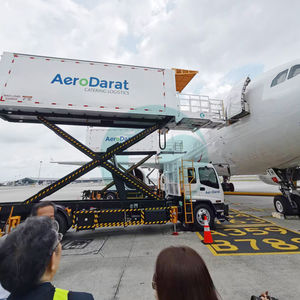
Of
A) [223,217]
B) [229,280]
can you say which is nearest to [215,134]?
[223,217]

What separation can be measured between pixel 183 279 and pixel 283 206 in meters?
10.4

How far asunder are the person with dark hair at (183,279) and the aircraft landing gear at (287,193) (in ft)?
32.5

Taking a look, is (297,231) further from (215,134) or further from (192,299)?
(192,299)

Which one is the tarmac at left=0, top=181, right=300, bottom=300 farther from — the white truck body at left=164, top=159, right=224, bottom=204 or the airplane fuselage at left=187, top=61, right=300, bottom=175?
the airplane fuselage at left=187, top=61, right=300, bottom=175

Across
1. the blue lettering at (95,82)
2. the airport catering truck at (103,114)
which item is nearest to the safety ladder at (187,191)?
the airport catering truck at (103,114)

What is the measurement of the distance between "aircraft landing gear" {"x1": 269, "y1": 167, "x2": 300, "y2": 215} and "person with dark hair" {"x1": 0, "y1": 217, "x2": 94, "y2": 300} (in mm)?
10395

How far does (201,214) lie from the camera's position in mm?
6938

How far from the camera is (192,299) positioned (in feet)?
3.09

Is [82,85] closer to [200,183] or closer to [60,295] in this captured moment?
[200,183]

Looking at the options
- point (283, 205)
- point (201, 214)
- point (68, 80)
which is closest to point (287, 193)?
point (283, 205)

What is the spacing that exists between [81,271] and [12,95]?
19.8 ft

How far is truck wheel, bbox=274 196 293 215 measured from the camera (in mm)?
8684

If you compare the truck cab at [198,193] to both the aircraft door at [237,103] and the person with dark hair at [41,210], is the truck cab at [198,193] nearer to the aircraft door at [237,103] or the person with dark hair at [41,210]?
the aircraft door at [237,103]

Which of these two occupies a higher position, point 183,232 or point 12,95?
point 12,95
